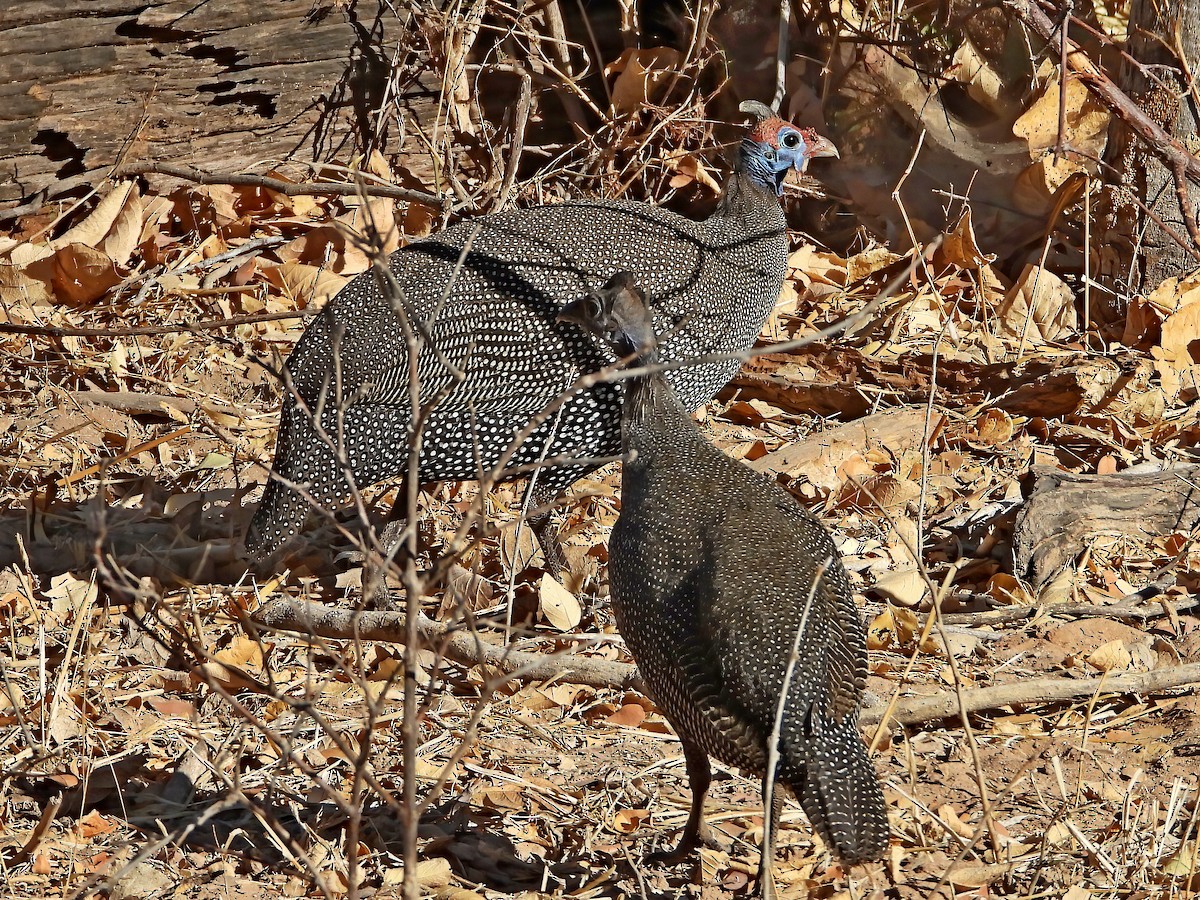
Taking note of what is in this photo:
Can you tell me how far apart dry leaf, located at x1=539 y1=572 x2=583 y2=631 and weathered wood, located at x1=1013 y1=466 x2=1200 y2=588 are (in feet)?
4.47

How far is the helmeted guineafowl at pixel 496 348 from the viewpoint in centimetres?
378

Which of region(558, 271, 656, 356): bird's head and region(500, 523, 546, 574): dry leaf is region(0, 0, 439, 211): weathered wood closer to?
region(500, 523, 546, 574): dry leaf

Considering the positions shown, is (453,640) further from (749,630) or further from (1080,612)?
(1080,612)

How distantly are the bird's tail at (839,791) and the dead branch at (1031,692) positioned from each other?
64 cm

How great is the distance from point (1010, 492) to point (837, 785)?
2.26 m

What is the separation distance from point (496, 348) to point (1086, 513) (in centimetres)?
189

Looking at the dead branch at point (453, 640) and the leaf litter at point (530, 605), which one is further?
the dead branch at point (453, 640)

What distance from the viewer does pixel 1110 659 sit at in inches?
143

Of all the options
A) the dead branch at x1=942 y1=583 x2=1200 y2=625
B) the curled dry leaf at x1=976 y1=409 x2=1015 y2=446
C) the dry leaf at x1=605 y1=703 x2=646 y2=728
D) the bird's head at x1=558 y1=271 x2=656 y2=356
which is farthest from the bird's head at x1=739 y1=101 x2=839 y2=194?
the dry leaf at x1=605 y1=703 x2=646 y2=728

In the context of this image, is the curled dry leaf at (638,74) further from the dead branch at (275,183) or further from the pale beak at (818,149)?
the pale beak at (818,149)

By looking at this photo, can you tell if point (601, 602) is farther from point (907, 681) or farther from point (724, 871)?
point (724, 871)

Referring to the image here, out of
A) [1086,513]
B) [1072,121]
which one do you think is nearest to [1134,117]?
[1072,121]

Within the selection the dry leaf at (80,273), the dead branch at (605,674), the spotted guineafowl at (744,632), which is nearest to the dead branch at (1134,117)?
the dead branch at (605,674)

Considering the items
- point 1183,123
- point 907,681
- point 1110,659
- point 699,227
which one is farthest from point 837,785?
point 1183,123
